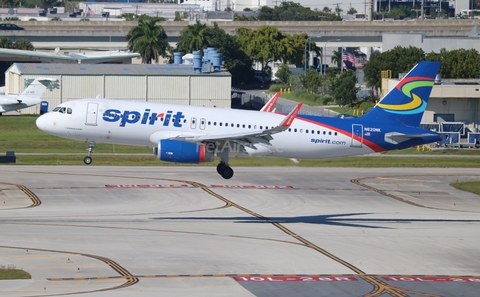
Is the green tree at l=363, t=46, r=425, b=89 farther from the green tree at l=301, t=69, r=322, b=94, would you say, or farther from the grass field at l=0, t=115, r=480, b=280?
the grass field at l=0, t=115, r=480, b=280

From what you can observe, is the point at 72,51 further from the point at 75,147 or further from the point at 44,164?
the point at 44,164

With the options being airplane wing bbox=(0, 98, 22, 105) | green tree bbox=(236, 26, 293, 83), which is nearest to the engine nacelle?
airplane wing bbox=(0, 98, 22, 105)

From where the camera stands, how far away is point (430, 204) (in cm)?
6925

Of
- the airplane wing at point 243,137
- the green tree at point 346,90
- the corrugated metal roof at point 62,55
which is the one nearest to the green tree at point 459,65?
the green tree at point 346,90

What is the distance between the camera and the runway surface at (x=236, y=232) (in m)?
42.6

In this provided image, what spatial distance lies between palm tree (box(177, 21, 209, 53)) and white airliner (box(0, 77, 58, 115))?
6030 centimetres

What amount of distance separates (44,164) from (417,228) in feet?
130

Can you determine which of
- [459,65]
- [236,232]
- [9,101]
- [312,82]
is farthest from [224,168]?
[312,82]

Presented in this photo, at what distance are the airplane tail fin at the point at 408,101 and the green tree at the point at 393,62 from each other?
8759 cm

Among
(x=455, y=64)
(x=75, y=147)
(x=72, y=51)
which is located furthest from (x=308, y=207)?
(x=72, y=51)

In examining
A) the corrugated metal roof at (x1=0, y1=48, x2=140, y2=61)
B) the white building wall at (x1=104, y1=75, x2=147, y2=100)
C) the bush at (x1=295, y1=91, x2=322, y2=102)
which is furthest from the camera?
the bush at (x1=295, y1=91, x2=322, y2=102)

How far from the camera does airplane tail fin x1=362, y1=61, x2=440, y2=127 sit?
5716 centimetres

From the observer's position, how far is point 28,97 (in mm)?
113750

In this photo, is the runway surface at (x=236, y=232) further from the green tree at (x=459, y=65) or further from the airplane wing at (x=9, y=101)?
the green tree at (x=459, y=65)
